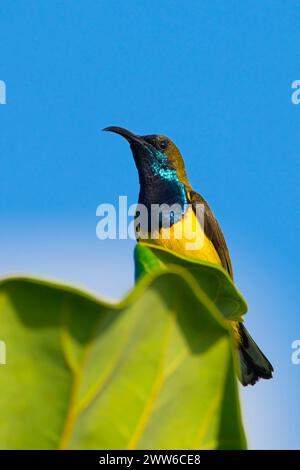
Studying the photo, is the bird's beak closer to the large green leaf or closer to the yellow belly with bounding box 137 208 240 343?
the yellow belly with bounding box 137 208 240 343

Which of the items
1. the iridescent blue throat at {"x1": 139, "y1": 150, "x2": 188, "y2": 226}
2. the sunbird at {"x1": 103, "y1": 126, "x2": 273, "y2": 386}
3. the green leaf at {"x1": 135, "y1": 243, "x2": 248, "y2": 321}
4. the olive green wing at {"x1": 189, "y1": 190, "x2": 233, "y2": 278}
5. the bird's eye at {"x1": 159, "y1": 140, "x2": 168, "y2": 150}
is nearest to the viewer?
the green leaf at {"x1": 135, "y1": 243, "x2": 248, "y2": 321}

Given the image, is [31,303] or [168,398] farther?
[168,398]

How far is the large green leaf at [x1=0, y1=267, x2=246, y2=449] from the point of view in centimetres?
92

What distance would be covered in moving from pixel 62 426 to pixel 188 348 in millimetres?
210

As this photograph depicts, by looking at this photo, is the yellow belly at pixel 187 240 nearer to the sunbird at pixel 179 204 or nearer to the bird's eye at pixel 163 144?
the sunbird at pixel 179 204

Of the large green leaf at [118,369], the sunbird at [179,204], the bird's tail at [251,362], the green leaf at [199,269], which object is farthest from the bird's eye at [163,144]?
the large green leaf at [118,369]

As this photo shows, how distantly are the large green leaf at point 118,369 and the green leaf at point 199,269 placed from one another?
21cm

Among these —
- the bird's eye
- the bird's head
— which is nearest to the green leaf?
the bird's head

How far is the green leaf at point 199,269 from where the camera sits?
46.8 inches

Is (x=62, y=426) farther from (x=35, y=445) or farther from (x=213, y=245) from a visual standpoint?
(x=213, y=245)

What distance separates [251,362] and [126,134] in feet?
9.79

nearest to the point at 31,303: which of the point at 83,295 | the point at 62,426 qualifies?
the point at 83,295
